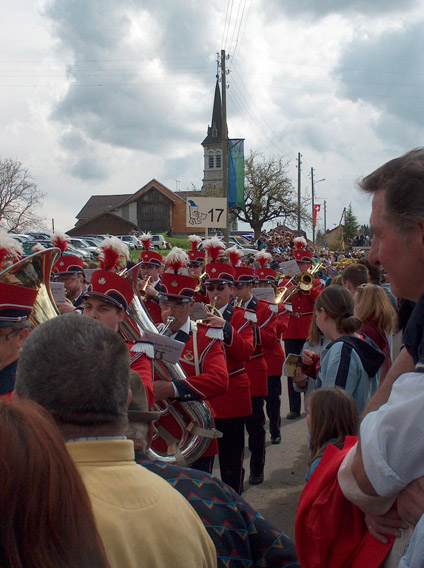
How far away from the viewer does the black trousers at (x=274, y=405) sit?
6961mm

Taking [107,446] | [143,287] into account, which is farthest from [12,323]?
[143,287]

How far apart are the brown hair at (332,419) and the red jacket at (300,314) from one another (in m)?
5.47

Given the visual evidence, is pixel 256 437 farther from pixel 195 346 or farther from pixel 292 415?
pixel 292 415

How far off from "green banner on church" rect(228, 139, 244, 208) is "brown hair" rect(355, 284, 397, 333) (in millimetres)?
13910

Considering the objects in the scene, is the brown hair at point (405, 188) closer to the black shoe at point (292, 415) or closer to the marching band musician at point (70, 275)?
the marching band musician at point (70, 275)

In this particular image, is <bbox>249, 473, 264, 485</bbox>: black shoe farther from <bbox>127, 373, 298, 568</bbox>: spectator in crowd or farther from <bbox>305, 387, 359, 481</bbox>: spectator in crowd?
<bbox>127, 373, 298, 568</bbox>: spectator in crowd

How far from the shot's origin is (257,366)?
19.7 feet

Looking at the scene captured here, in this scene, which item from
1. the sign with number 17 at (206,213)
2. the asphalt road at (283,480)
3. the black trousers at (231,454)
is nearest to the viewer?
the black trousers at (231,454)

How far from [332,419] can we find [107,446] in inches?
71.3

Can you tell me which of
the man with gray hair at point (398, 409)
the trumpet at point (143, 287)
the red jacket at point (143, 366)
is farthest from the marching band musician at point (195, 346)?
the man with gray hair at point (398, 409)

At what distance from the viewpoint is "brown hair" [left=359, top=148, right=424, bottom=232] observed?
145cm

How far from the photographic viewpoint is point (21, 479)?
3.41 ft

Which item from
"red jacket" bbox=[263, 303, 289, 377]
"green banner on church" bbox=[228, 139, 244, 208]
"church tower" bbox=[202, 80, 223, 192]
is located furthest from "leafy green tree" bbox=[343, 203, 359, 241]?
"red jacket" bbox=[263, 303, 289, 377]

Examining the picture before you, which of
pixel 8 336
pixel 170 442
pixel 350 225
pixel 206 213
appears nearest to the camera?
pixel 8 336
